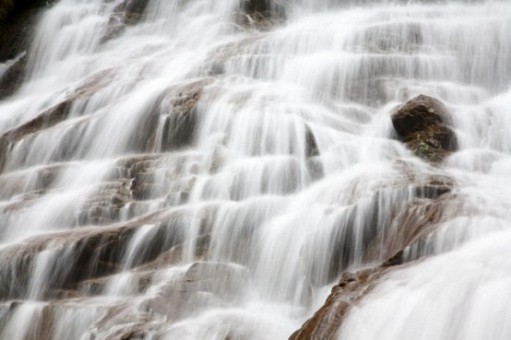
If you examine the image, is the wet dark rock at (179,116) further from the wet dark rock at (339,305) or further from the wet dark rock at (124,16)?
the wet dark rock at (124,16)

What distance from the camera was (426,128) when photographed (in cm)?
1041

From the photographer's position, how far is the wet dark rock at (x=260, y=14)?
16766 millimetres

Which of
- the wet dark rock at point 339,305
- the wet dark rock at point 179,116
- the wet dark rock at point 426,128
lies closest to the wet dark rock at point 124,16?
the wet dark rock at point 179,116

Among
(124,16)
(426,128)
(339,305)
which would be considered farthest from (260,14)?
(339,305)

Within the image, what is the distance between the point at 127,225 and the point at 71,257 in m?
0.93

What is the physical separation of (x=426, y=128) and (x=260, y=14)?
8191mm

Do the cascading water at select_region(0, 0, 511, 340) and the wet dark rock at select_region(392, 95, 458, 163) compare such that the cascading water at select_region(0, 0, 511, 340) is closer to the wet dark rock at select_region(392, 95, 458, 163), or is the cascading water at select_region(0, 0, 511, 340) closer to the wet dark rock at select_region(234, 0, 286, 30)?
the wet dark rock at select_region(234, 0, 286, 30)

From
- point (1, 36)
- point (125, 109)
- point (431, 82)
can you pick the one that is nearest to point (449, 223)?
point (431, 82)

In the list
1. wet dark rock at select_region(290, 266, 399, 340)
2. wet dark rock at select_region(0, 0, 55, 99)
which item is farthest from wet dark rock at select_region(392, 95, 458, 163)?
wet dark rock at select_region(0, 0, 55, 99)

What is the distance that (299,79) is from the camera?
13.0m

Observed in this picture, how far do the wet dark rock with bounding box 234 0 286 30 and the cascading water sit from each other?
0.37 feet

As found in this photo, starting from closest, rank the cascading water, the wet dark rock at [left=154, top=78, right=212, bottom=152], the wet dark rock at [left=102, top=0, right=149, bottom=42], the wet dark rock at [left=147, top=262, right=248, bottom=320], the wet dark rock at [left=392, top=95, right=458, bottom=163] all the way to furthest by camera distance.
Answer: the cascading water → the wet dark rock at [left=147, top=262, right=248, bottom=320] → the wet dark rock at [left=392, top=95, right=458, bottom=163] → the wet dark rock at [left=154, top=78, right=212, bottom=152] → the wet dark rock at [left=102, top=0, right=149, bottom=42]

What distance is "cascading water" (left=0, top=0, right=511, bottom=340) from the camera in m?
6.93

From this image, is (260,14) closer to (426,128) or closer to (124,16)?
(124,16)
